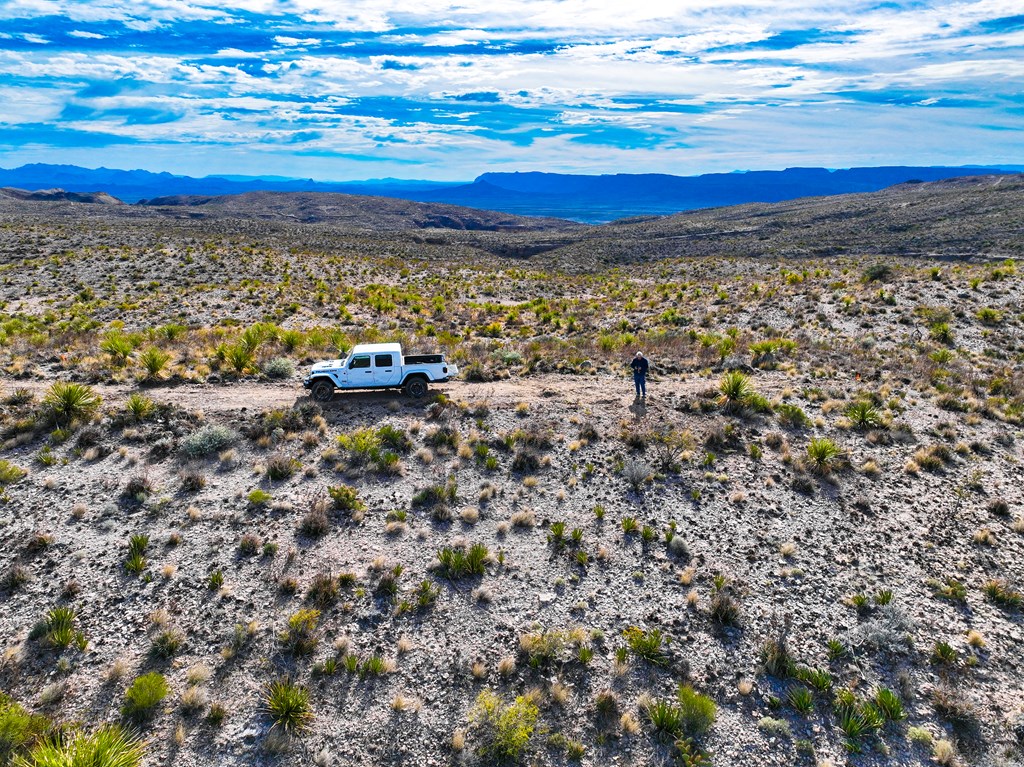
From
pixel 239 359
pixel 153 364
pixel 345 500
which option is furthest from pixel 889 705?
pixel 153 364

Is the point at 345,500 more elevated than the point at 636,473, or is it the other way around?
the point at 345,500

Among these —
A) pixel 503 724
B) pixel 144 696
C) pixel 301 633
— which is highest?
pixel 144 696

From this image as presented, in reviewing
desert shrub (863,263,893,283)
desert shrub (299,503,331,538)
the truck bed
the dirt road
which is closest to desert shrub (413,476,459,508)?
desert shrub (299,503,331,538)

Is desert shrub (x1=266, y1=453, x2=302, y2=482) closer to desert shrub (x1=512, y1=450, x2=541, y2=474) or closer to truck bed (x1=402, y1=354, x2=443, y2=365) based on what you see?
truck bed (x1=402, y1=354, x2=443, y2=365)

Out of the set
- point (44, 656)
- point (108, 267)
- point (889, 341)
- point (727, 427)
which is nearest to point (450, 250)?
point (108, 267)

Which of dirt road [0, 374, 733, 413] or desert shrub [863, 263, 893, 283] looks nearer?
dirt road [0, 374, 733, 413]

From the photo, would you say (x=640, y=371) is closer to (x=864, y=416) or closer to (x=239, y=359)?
(x=864, y=416)
